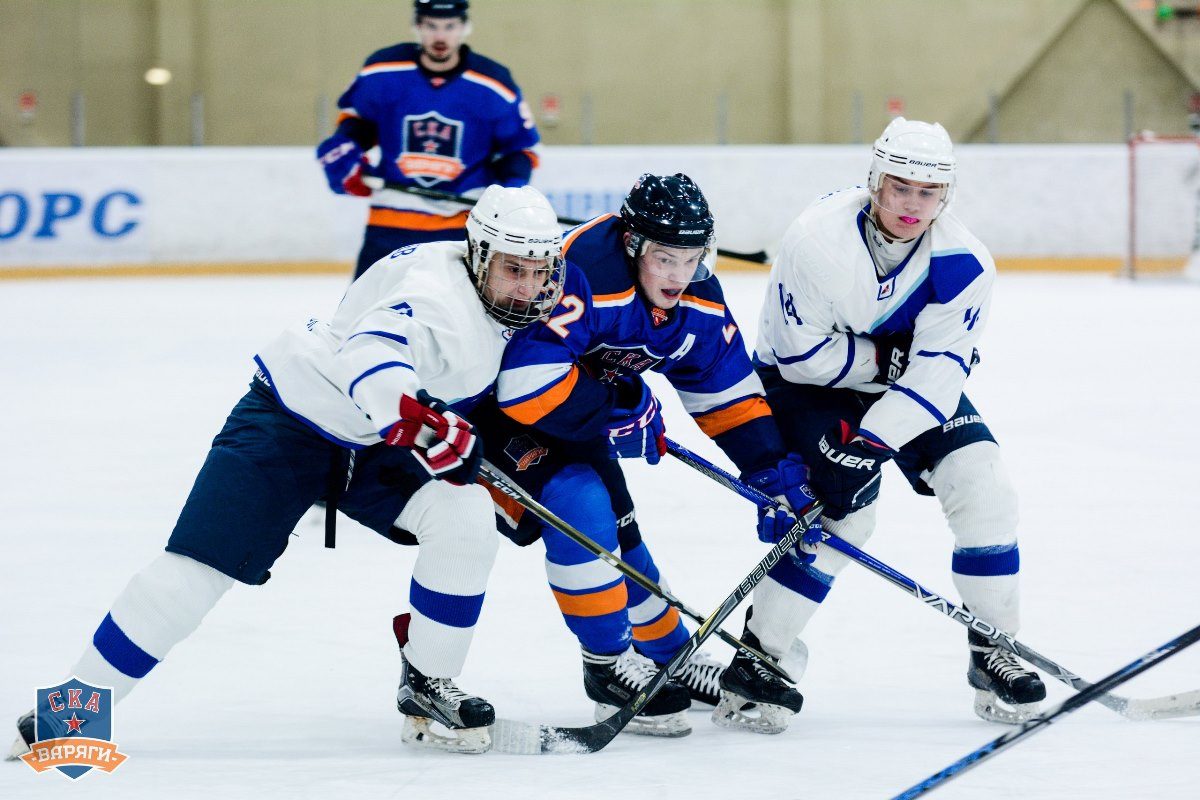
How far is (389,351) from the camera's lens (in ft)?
7.12

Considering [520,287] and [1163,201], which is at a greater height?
[520,287]

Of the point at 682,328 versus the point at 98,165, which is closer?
the point at 682,328

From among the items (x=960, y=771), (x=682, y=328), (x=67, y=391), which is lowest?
(x=67, y=391)

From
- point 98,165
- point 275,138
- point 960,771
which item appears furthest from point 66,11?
point 960,771

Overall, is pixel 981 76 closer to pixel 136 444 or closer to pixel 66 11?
pixel 66 11

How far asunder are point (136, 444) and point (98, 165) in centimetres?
477

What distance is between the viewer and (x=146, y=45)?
1202 centimetres

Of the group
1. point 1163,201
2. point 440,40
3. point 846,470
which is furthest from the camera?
point 1163,201

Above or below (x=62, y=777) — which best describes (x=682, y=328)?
above

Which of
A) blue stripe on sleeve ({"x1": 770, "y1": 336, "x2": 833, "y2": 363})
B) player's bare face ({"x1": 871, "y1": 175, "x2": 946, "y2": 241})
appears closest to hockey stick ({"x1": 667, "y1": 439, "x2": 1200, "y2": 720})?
blue stripe on sleeve ({"x1": 770, "y1": 336, "x2": 833, "y2": 363})

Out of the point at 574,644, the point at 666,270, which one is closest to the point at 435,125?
the point at 574,644

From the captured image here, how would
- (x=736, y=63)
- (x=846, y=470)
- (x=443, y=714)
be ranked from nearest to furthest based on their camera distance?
(x=443, y=714) → (x=846, y=470) → (x=736, y=63)

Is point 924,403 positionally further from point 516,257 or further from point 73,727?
point 73,727

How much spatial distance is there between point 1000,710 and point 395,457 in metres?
1.03
